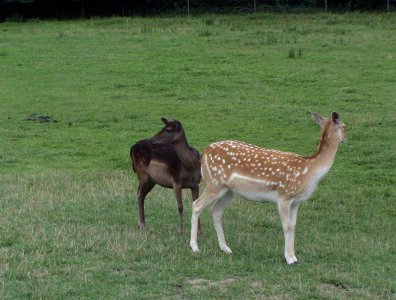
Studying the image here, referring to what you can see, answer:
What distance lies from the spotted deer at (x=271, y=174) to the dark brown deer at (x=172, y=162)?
658 mm

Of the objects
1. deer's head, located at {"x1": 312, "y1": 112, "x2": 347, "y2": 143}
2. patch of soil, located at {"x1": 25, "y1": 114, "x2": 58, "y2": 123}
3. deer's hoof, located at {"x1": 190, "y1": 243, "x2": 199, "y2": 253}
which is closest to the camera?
deer's head, located at {"x1": 312, "y1": 112, "x2": 347, "y2": 143}

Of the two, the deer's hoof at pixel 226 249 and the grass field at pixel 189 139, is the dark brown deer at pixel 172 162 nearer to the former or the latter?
the grass field at pixel 189 139

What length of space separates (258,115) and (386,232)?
816cm

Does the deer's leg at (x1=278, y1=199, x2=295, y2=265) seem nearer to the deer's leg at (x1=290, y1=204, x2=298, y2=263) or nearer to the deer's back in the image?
the deer's leg at (x1=290, y1=204, x2=298, y2=263)

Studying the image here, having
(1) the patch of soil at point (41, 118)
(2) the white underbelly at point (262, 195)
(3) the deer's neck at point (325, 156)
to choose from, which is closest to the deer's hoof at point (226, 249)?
(2) the white underbelly at point (262, 195)

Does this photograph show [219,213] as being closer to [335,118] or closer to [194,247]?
[194,247]

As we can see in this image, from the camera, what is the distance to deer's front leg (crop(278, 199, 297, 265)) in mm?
8258

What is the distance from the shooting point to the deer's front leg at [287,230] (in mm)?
8258

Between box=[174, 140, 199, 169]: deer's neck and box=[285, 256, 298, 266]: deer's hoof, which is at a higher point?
box=[174, 140, 199, 169]: deer's neck

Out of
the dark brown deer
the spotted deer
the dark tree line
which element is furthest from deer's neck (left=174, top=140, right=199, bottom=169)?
the dark tree line

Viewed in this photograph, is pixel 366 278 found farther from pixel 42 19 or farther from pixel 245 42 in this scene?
pixel 42 19

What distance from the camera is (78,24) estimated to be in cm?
3181

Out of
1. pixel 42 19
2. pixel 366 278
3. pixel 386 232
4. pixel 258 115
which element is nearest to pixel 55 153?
pixel 258 115

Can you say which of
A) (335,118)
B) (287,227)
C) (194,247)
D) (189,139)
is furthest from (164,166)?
(189,139)
